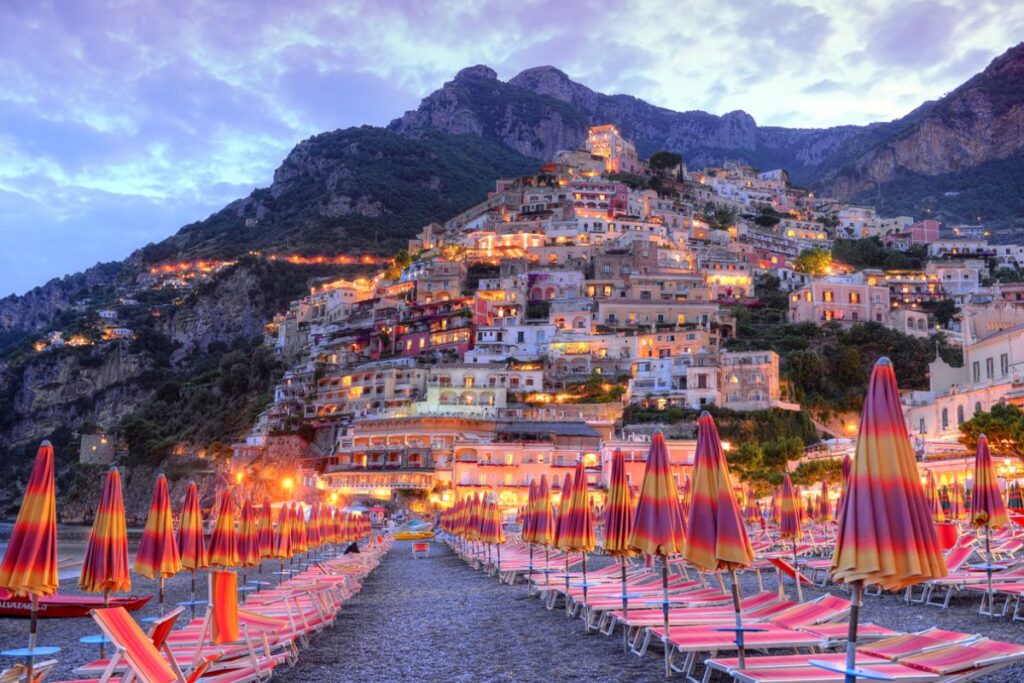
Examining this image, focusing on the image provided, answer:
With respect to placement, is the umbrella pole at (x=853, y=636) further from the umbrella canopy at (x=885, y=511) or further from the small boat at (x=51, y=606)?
the small boat at (x=51, y=606)

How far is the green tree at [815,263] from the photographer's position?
9525 centimetres

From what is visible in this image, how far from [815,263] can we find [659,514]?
92180mm

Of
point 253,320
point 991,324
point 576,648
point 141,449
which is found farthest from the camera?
point 253,320

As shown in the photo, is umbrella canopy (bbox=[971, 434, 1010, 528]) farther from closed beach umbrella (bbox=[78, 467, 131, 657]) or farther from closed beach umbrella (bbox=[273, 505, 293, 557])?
closed beach umbrella (bbox=[273, 505, 293, 557])

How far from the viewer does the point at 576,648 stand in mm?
11719

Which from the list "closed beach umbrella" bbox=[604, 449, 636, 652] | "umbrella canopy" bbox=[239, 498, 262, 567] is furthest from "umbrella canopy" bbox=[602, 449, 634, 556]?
"umbrella canopy" bbox=[239, 498, 262, 567]

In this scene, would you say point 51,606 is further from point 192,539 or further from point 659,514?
point 659,514

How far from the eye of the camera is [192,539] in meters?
15.0

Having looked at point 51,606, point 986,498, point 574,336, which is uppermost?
point 574,336

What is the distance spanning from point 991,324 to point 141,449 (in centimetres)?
7471

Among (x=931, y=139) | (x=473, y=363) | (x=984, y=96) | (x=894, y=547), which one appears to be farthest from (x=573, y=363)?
(x=984, y=96)

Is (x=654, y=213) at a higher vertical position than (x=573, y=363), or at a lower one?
higher

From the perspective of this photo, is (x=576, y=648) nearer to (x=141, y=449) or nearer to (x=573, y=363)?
(x=573, y=363)

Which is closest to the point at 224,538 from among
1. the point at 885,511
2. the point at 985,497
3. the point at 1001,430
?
the point at 885,511
